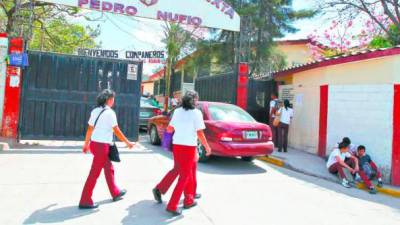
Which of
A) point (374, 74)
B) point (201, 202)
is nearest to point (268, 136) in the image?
point (374, 74)

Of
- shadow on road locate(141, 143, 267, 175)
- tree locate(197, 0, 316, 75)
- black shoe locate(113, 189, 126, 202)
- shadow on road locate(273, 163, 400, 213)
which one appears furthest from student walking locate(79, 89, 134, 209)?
tree locate(197, 0, 316, 75)

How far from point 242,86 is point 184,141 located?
7.96 meters

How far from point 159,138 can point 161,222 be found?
6.83 m

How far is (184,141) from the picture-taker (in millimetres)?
4898

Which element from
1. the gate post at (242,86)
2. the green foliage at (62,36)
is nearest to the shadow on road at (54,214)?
the gate post at (242,86)

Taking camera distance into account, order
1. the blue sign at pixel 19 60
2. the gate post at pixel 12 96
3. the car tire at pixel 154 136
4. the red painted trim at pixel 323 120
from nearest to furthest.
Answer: the blue sign at pixel 19 60
the gate post at pixel 12 96
the red painted trim at pixel 323 120
the car tire at pixel 154 136

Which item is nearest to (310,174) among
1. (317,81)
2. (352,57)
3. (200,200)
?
(352,57)

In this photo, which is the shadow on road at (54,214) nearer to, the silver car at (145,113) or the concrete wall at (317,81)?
the concrete wall at (317,81)

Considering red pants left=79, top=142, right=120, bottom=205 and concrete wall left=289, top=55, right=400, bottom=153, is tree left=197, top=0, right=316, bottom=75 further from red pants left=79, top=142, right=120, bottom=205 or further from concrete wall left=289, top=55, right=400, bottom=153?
red pants left=79, top=142, right=120, bottom=205

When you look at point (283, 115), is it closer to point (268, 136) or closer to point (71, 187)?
point (268, 136)

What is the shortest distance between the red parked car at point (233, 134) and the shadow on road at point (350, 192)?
0.92 m

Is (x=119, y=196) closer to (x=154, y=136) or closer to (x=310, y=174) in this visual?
(x=310, y=174)

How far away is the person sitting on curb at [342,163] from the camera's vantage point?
776 centimetres

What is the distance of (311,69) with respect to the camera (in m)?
11.1
